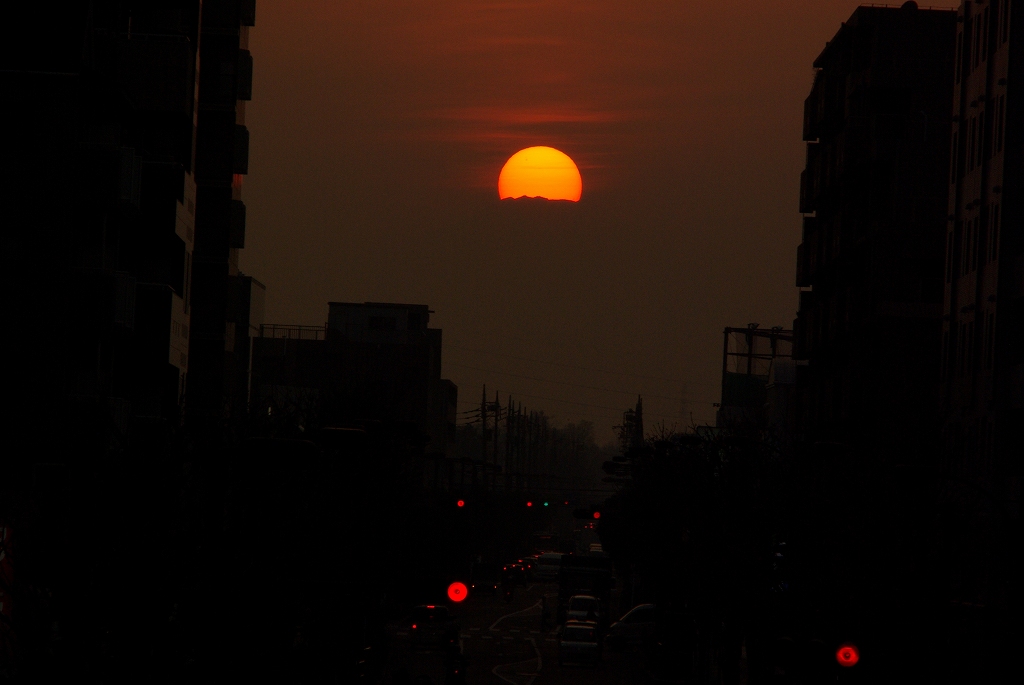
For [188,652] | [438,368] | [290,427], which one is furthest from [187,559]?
[438,368]

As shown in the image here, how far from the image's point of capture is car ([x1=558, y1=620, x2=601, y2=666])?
60.9 m

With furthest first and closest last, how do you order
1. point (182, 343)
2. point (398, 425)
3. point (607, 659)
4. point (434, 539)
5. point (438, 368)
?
point (438, 368) → point (434, 539) → point (607, 659) → point (182, 343) → point (398, 425)

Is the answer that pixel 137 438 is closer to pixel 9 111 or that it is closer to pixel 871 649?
pixel 9 111

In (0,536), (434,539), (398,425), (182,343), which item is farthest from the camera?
(434,539)

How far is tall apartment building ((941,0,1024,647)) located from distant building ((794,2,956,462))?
8.01m

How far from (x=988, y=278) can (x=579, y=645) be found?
20488 mm

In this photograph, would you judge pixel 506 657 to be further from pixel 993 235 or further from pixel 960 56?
pixel 960 56

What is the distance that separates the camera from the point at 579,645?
60.9 m

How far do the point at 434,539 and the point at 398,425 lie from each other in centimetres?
5852

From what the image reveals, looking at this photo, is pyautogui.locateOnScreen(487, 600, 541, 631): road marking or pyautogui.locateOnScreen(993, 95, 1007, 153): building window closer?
pyautogui.locateOnScreen(993, 95, 1007, 153): building window

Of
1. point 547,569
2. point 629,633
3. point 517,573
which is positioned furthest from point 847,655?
point 547,569

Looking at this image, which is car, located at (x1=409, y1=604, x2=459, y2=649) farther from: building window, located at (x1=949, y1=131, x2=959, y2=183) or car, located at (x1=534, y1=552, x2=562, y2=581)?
car, located at (x1=534, y1=552, x2=562, y2=581)

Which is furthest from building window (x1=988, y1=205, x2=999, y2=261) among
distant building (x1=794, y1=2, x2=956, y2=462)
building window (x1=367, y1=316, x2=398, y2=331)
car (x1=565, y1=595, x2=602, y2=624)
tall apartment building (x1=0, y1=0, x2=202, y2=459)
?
building window (x1=367, y1=316, x2=398, y2=331)

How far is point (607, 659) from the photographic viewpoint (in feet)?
225
